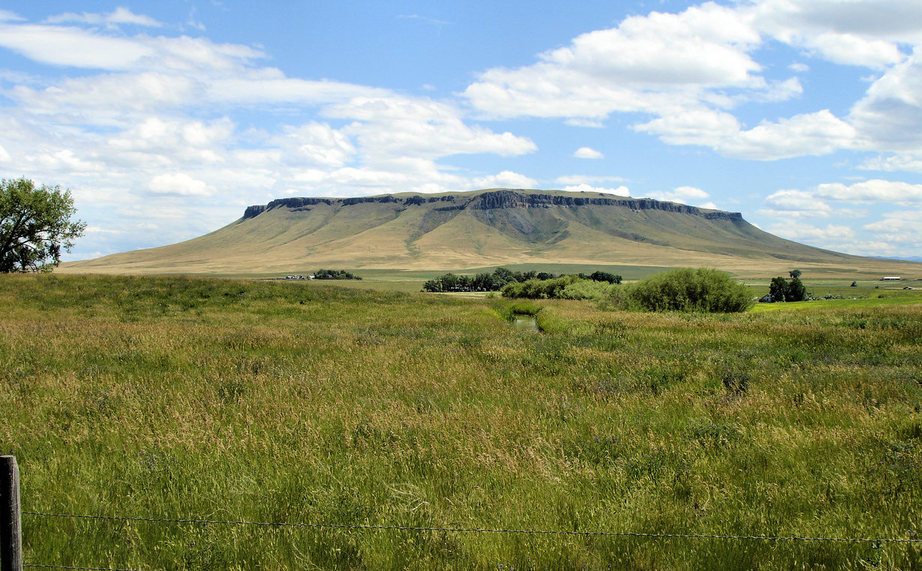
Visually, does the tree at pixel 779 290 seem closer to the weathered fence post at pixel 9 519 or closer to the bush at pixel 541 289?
the bush at pixel 541 289

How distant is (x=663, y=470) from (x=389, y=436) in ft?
10.8

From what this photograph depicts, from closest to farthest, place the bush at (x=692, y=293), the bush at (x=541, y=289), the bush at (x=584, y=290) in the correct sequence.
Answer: the bush at (x=692, y=293), the bush at (x=584, y=290), the bush at (x=541, y=289)

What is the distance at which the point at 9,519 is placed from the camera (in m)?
2.95

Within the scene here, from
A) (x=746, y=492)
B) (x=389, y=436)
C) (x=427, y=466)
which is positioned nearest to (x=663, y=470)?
(x=746, y=492)

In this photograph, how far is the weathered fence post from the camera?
9.48ft

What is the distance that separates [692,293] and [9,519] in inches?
1550

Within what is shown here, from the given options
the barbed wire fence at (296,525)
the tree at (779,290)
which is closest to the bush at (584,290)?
the tree at (779,290)

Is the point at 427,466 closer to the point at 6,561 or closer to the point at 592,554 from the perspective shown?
the point at 592,554

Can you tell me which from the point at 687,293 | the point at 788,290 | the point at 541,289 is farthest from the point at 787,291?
the point at 687,293

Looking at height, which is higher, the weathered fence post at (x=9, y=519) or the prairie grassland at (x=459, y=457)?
the weathered fence post at (x=9, y=519)

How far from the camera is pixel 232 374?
11.1 m

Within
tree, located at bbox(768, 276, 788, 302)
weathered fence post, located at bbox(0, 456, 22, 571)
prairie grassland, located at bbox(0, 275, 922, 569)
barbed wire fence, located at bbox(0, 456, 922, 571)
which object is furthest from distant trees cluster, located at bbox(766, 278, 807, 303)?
weathered fence post, located at bbox(0, 456, 22, 571)

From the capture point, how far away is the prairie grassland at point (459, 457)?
4285 mm

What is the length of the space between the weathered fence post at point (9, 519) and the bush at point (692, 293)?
37597 mm
